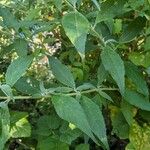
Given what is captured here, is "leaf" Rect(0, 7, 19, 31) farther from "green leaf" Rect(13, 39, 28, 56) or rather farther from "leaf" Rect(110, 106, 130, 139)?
"leaf" Rect(110, 106, 130, 139)

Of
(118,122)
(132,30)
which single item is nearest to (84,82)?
(118,122)

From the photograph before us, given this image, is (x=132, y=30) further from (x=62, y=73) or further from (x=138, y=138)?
(x=138, y=138)

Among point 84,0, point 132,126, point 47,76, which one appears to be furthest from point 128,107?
point 47,76

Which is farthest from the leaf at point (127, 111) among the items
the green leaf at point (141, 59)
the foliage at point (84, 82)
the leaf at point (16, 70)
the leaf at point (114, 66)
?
the leaf at point (16, 70)

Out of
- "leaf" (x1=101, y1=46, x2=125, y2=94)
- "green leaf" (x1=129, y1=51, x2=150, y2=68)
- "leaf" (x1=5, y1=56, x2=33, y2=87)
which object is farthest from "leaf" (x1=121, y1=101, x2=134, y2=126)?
"leaf" (x1=5, y1=56, x2=33, y2=87)

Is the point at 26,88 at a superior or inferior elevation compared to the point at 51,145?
superior

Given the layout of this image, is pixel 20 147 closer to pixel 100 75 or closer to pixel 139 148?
pixel 139 148

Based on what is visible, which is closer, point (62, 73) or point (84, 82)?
point (62, 73)

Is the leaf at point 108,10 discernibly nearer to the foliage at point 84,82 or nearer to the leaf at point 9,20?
the foliage at point 84,82
